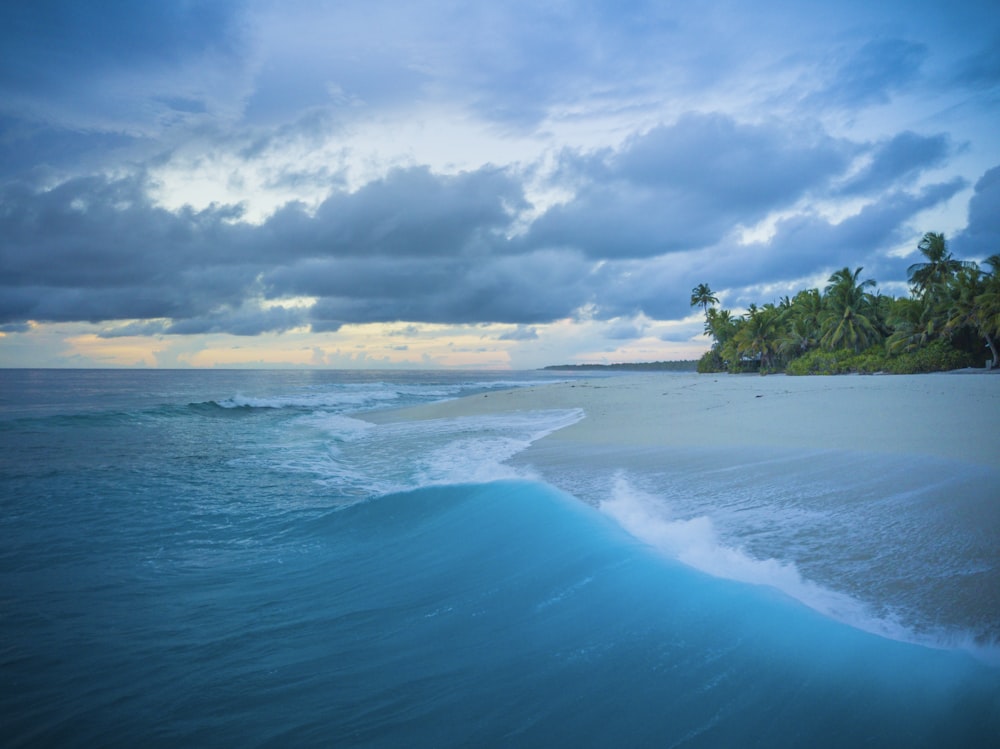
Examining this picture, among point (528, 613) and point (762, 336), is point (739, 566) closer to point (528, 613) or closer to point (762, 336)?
point (528, 613)

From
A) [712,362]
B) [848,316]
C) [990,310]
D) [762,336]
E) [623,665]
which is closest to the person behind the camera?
[623,665]

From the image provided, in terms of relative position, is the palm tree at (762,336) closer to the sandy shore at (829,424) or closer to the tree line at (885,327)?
the tree line at (885,327)

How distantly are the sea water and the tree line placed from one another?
33.3 metres

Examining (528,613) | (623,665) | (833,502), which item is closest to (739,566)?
(623,665)

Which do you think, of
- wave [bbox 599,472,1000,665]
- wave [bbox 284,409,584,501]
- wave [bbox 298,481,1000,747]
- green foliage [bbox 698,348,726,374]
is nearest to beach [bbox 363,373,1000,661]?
wave [bbox 599,472,1000,665]

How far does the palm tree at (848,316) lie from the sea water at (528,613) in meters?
41.9

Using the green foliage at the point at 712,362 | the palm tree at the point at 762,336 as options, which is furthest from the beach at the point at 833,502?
the green foliage at the point at 712,362

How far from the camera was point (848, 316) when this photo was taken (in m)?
40.9

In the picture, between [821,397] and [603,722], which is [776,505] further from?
[821,397]

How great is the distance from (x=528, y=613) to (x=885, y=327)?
169ft

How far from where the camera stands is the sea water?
2326 mm

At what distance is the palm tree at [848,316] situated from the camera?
132 feet

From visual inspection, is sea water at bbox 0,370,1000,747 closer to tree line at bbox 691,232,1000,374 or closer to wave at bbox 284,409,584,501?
wave at bbox 284,409,584,501

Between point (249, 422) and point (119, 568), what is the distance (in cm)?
1550
